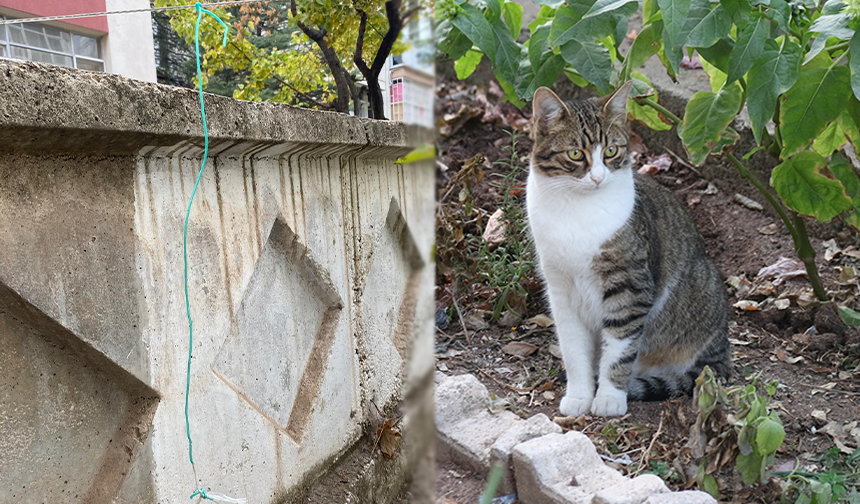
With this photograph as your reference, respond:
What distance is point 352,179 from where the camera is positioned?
1296 mm

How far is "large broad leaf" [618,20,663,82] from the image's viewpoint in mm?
1367

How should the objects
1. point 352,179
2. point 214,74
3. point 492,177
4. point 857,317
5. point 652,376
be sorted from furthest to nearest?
point 492,177 < point 652,376 < point 857,317 < point 352,179 < point 214,74

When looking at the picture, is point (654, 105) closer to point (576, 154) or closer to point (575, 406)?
point (576, 154)

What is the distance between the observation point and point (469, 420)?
124 centimetres

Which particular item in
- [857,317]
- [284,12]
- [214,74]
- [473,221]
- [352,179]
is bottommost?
[857,317]

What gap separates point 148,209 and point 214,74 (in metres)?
0.27

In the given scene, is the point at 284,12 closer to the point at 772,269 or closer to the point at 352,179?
the point at 352,179

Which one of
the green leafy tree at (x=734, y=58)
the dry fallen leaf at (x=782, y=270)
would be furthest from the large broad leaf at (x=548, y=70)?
the dry fallen leaf at (x=782, y=270)

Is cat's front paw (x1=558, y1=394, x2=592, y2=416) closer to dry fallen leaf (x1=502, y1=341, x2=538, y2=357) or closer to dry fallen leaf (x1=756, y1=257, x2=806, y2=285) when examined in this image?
dry fallen leaf (x1=502, y1=341, x2=538, y2=357)

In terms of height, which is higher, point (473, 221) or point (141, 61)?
point (141, 61)

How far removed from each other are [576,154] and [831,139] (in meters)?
0.67

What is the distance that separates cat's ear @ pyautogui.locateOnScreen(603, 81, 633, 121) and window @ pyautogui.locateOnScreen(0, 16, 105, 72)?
0.97 meters

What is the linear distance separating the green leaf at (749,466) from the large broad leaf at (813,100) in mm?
635

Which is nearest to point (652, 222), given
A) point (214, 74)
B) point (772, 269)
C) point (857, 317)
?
point (857, 317)
